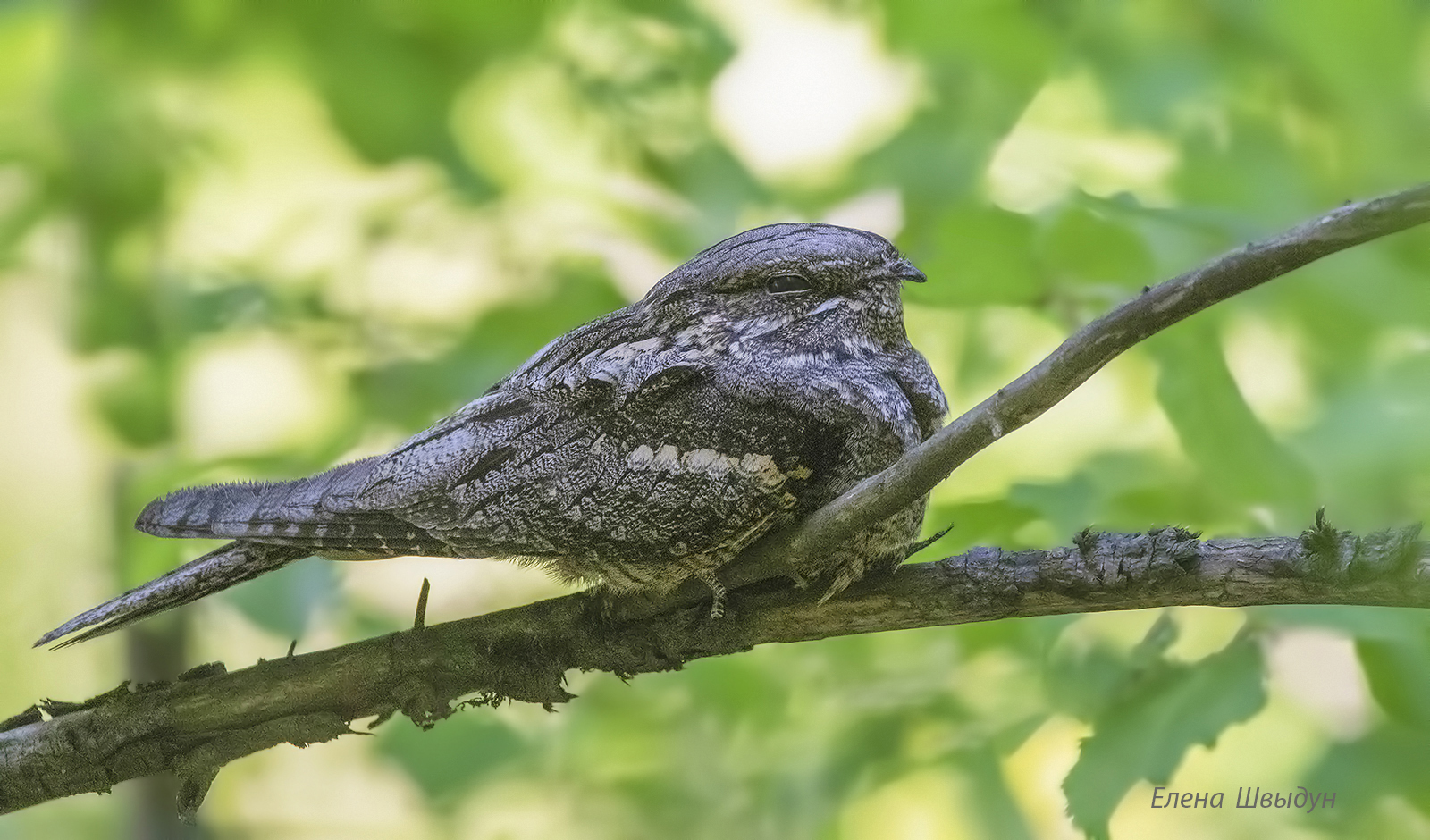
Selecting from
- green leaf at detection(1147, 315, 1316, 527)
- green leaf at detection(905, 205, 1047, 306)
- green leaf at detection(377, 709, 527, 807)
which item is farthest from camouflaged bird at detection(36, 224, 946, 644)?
green leaf at detection(377, 709, 527, 807)

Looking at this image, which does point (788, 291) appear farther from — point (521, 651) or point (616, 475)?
point (521, 651)

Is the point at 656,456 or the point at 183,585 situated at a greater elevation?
the point at 656,456

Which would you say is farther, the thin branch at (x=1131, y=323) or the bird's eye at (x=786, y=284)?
the bird's eye at (x=786, y=284)

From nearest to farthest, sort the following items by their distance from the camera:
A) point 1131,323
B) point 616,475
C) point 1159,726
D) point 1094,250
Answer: point 1131,323 → point 616,475 → point 1159,726 → point 1094,250

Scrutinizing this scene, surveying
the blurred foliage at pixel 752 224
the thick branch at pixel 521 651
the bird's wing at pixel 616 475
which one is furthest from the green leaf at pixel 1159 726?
the bird's wing at pixel 616 475

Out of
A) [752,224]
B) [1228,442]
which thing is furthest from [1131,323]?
[752,224]

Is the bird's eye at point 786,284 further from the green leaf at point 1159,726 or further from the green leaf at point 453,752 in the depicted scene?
the green leaf at point 453,752
